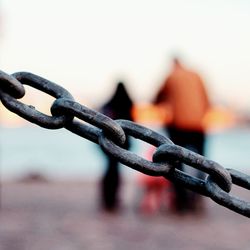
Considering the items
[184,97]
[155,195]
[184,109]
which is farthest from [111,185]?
[184,97]

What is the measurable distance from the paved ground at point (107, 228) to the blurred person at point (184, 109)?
0.30 m

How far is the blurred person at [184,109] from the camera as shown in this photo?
8680 mm

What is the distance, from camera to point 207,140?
29.3 ft

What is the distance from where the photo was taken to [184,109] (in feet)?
28.8

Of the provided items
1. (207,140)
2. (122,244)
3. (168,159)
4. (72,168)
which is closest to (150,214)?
(207,140)

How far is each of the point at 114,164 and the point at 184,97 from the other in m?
1.20

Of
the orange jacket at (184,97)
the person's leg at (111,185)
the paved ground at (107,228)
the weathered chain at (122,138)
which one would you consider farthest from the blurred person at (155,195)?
the weathered chain at (122,138)

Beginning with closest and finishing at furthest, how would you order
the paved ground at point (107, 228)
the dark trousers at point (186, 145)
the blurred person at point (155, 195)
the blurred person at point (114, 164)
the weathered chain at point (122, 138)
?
1. the weathered chain at point (122, 138)
2. the paved ground at point (107, 228)
3. the blurred person at point (114, 164)
4. the dark trousers at point (186, 145)
5. the blurred person at point (155, 195)

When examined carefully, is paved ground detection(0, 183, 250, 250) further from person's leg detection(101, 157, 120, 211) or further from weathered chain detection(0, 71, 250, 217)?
weathered chain detection(0, 71, 250, 217)

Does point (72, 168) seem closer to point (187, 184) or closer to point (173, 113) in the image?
point (173, 113)

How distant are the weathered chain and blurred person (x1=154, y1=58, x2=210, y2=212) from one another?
255 inches

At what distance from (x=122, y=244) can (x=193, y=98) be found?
2880 millimetres

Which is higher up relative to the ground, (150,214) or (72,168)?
(72,168)

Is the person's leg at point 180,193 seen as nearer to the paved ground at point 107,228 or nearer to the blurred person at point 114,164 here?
the paved ground at point 107,228
